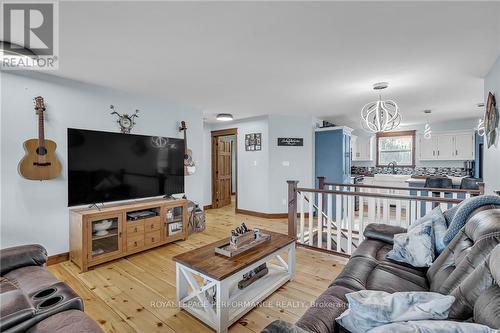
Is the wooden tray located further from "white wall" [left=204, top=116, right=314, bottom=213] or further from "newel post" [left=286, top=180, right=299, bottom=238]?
"white wall" [left=204, top=116, right=314, bottom=213]

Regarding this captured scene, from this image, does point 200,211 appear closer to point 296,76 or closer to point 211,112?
point 211,112

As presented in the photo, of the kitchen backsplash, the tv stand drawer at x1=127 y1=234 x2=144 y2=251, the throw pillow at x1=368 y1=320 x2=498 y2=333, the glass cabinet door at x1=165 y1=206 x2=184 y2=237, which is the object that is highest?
the kitchen backsplash

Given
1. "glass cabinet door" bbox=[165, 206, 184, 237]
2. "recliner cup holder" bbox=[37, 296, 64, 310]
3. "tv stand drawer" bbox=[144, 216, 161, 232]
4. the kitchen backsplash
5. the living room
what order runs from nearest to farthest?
"recliner cup holder" bbox=[37, 296, 64, 310] → the living room → "tv stand drawer" bbox=[144, 216, 161, 232] → "glass cabinet door" bbox=[165, 206, 184, 237] → the kitchen backsplash

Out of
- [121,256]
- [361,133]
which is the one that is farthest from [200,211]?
[361,133]

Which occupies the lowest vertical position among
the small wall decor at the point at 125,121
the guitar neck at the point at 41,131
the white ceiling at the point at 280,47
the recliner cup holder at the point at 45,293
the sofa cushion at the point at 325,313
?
the sofa cushion at the point at 325,313

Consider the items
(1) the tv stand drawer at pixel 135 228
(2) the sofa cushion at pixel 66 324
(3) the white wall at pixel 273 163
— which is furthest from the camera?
(3) the white wall at pixel 273 163

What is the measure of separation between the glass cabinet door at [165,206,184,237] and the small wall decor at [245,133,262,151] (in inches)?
93.0

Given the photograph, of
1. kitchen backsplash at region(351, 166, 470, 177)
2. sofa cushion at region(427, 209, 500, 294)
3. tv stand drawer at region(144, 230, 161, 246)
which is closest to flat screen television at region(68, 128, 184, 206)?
tv stand drawer at region(144, 230, 161, 246)

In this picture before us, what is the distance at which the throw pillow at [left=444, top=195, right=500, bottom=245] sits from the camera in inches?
65.4

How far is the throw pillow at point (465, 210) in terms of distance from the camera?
5.45 feet

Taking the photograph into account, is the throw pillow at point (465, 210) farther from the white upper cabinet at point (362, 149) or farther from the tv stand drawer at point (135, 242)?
the white upper cabinet at point (362, 149)

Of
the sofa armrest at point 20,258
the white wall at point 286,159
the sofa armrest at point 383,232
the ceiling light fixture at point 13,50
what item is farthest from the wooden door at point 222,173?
the sofa armrest at point 20,258

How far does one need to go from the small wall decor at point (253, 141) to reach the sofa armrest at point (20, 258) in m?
4.27

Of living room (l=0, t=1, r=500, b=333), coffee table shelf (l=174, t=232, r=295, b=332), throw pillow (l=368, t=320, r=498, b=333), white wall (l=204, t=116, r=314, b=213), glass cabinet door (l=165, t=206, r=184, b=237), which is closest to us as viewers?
throw pillow (l=368, t=320, r=498, b=333)
